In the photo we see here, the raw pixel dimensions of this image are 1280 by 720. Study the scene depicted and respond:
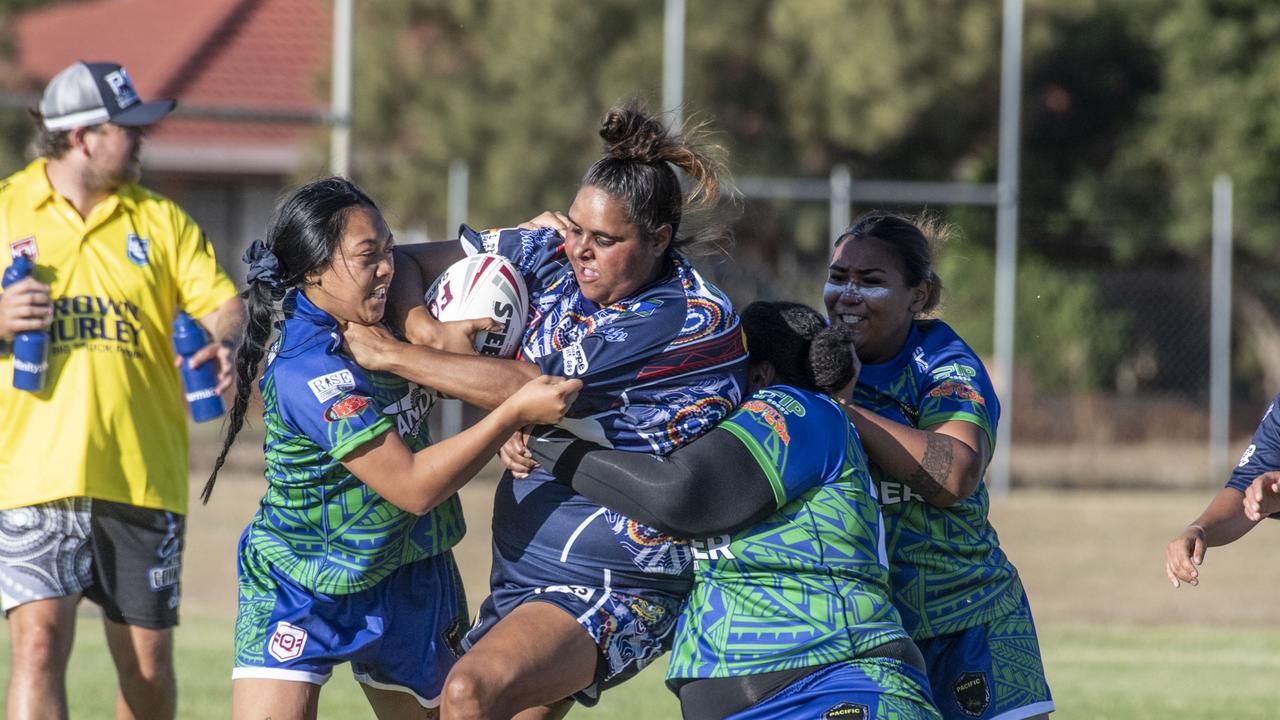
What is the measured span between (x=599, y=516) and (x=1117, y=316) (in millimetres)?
17624

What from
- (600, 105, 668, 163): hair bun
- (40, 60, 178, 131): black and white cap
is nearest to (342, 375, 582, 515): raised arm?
(600, 105, 668, 163): hair bun

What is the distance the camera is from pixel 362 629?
4.63 metres

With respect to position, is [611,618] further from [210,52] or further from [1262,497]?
Answer: [210,52]

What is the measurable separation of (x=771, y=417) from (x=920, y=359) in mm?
832

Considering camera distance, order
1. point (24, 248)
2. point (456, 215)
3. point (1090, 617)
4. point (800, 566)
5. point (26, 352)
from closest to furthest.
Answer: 1. point (800, 566)
2. point (26, 352)
3. point (24, 248)
4. point (1090, 617)
5. point (456, 215)

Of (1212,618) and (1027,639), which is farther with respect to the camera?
(1212,618)

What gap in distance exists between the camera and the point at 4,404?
5738 mm

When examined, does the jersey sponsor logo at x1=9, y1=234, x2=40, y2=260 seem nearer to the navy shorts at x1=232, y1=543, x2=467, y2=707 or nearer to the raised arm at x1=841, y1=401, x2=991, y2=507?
the navy shorts at x1=232, y1=543, x2=467, y2=707

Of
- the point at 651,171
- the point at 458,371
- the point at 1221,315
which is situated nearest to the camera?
the point at 458,371

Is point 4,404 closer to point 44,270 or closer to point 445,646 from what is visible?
point 44,270

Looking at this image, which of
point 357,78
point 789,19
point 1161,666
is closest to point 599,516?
point 1161,666

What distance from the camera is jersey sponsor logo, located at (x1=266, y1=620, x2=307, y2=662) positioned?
4520mm

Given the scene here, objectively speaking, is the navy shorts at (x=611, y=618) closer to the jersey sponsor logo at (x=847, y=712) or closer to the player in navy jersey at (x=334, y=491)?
the player in navy jersey at (x=334, y=491)

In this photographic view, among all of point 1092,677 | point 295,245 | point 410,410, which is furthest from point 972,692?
point 1092,677
